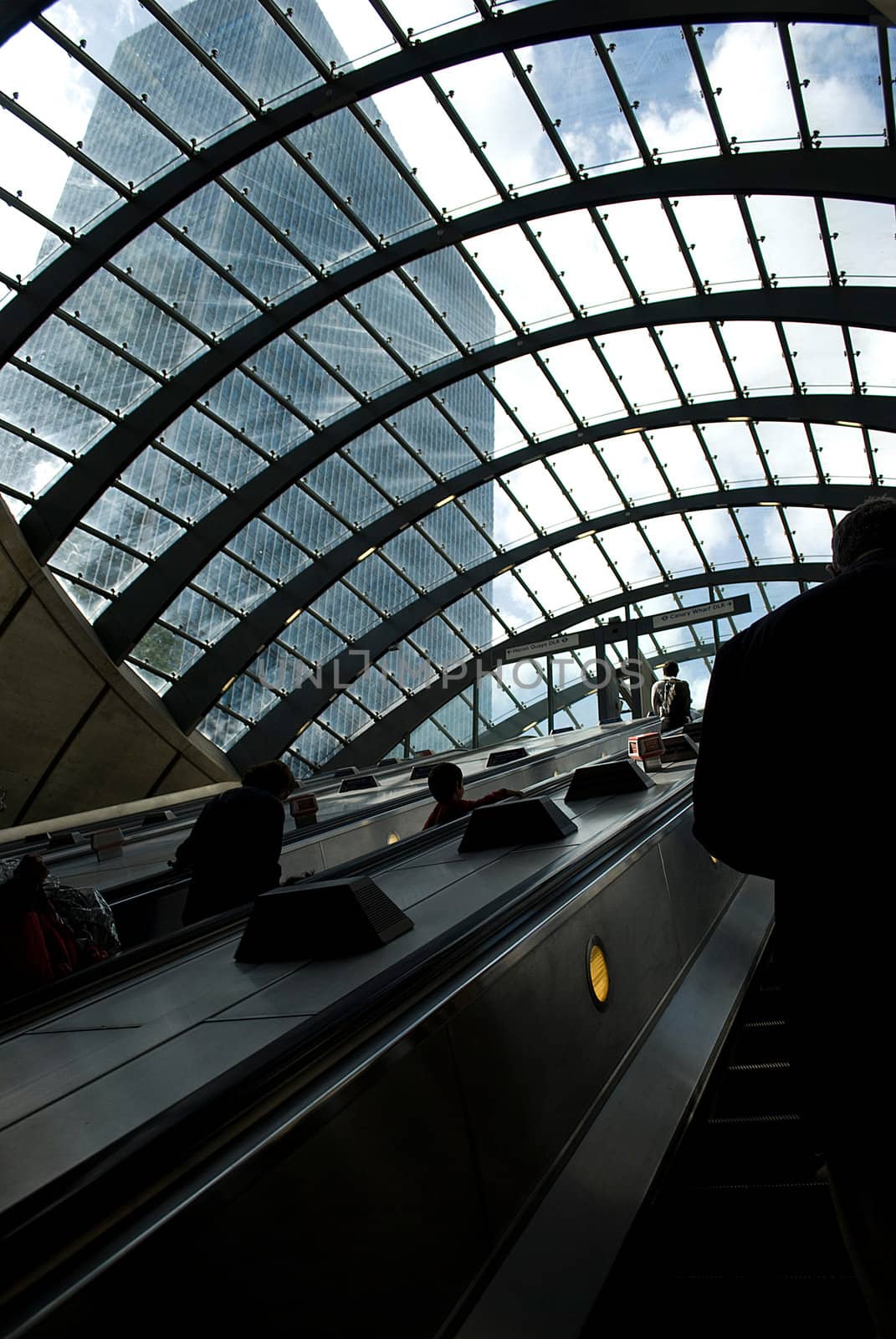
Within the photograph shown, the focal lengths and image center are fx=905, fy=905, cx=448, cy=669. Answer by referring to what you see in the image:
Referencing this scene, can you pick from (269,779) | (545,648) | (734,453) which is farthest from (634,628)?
(269,779)

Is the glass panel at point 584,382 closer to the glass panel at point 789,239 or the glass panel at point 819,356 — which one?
the glass panel at point 819,356

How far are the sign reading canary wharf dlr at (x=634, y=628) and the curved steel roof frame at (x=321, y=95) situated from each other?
16446mm

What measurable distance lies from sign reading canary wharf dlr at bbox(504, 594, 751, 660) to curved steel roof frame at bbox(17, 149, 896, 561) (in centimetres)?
1286

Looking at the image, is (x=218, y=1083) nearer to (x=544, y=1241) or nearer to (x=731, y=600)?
(x=544, y=1241)

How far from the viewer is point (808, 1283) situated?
8.50 ft

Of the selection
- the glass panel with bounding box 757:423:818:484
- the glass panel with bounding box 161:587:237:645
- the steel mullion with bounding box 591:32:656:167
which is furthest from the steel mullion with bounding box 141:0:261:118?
the glass panel with bounding box 757:423:818:484

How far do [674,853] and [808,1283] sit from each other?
108 inches

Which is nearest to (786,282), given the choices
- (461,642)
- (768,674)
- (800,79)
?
(800,79)

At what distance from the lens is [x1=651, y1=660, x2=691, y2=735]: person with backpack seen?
13.5 metres

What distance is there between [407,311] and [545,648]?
1176 cm

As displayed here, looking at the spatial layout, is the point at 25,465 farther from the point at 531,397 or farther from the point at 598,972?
the point at 598,972

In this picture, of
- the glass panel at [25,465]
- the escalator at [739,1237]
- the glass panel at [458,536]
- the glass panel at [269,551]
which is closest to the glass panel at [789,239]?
the glass panel at [458,536]

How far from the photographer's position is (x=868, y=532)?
224cm

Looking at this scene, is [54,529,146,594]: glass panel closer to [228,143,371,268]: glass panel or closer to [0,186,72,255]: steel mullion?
[0,186,72,255]: steel mullion
